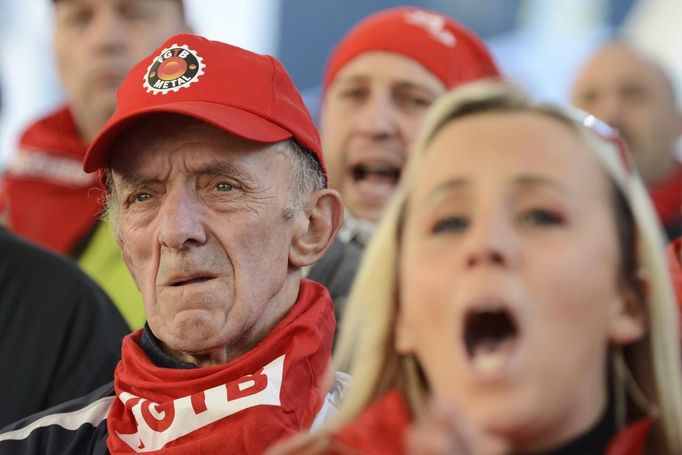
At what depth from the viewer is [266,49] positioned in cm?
514

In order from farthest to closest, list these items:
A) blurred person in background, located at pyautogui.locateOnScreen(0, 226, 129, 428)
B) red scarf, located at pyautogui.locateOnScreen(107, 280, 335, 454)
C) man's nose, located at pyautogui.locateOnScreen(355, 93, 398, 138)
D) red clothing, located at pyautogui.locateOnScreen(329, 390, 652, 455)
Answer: man's nose, located at pyautogui.locateOnScreen(355, 93, 398, 138) → blurred person in background, located at pyautogui.locateOnScreen(0, 226, 129, 428) → red scarf, located at pyautogui.locateOnScreen(107, 280, 335, 454) → red clothing, located at pyautogui.locateOnScreen(329, 390, 652, 455)

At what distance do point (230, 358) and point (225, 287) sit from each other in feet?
0.43

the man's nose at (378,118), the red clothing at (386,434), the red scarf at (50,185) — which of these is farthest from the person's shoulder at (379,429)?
the red scarf at (50,185)

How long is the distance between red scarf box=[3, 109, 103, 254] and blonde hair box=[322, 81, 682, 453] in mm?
2235

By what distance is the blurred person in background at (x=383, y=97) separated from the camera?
3.53 metres

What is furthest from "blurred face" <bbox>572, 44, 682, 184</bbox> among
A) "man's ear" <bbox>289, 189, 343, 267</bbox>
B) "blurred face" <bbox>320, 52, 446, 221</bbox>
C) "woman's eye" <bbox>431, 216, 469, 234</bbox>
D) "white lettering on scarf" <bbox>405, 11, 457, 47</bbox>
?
"woman's eye" <bbox>431, 216, 469, 234</bbox>

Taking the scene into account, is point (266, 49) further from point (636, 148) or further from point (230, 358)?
point (230, 358)

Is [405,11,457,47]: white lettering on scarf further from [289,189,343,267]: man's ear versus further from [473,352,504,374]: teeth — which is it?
[473,352,504,374]: teeth

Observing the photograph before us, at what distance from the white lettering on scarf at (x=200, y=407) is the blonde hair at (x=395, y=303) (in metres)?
0.49

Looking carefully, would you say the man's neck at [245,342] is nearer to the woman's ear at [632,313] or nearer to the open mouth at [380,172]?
the woman's ear at [632,313]

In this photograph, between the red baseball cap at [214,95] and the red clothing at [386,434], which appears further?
the red baseball cap at [214,95]

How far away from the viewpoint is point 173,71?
2402mm

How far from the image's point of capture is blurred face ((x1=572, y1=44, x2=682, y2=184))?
171 inches

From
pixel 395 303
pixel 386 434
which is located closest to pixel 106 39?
pixel 395 303
